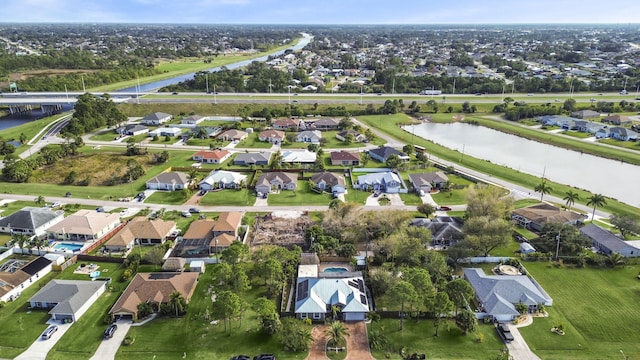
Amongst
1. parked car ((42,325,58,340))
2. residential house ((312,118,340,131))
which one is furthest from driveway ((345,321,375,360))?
residential house ((312,118,340,131))

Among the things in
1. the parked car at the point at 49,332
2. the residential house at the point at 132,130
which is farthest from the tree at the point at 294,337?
the residential house at the point at 132,130

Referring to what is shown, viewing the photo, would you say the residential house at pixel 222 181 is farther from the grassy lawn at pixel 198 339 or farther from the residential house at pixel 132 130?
the residential house at pixel 132 130

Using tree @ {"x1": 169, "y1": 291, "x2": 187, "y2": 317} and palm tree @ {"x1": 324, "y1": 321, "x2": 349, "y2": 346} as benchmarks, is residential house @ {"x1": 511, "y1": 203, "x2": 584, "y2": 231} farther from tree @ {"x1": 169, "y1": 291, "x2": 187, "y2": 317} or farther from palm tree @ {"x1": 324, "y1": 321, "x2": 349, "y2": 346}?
tree @ {"x1": 169, "y1": 291, "x2": 187, "y2": 317}

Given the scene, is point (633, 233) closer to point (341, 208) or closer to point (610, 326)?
point (610, 326)

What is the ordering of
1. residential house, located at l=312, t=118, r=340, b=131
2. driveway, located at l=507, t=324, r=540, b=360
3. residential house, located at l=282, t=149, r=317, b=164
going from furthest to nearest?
residential house, located at l=312, t=118, r=340, b=131 → residential house, located at l=282, t=149, r=317, b=164 → driveway, located at l=507, t=324, r=540, b=360

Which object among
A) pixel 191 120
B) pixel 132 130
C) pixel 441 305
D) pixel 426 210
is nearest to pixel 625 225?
pixel 426 210

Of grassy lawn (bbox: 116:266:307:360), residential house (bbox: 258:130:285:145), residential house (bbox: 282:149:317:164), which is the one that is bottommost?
grassy lawn (bbox: 116:266:307:360)
